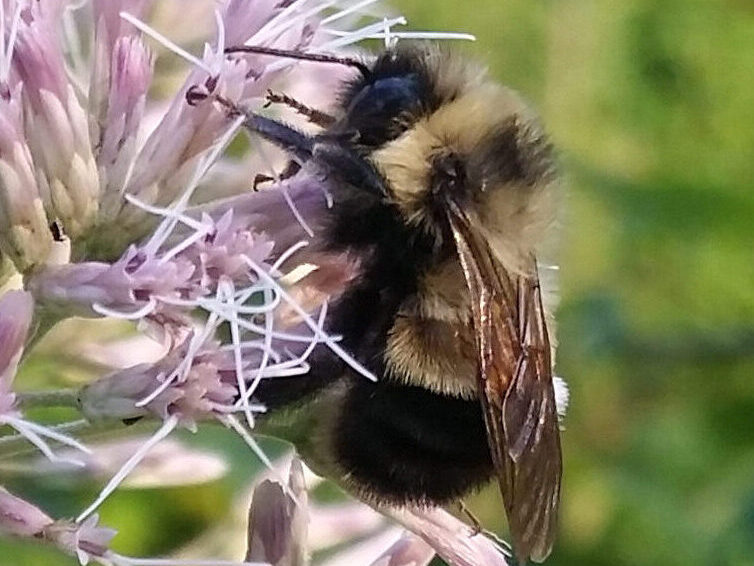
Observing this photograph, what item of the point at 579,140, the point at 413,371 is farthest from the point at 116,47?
the point at 579,140

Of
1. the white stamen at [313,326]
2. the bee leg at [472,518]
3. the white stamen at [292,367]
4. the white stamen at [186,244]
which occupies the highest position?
the white stamen at [186,244]

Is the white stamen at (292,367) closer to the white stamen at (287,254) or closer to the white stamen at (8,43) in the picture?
the white stamen at (287,254)

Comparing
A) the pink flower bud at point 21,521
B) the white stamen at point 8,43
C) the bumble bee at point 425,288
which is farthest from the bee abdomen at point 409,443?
A: the white stamen at point 8,43

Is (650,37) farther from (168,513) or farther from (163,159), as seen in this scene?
(163,159)

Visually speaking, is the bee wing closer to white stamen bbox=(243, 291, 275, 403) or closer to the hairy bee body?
the hairy bee body

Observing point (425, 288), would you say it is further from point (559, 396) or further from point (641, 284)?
point (641, 284)

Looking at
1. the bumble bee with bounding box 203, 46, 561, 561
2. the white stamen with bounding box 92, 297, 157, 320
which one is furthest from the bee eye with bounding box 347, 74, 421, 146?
the white stamen with bounding box 92, 297, 157, 320
